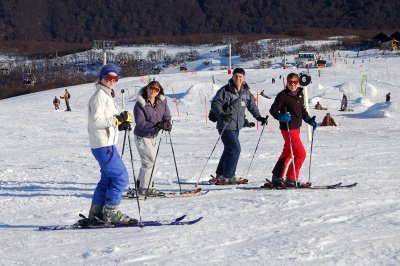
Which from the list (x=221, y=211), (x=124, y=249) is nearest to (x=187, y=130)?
(x=221, y=211)

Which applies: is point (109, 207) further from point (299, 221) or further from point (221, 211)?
point (299, 221)

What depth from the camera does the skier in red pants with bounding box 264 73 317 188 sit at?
7.93 m

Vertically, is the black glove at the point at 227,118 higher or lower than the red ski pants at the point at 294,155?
higher

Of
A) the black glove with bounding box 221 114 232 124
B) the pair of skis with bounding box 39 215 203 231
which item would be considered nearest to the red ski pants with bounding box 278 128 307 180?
the black glove with bounding box 221 114 232 124

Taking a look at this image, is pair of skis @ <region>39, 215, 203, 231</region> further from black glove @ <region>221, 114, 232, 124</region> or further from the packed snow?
black glove @ <region>221, 114, 232, 124</region>

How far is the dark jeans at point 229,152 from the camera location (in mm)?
8469

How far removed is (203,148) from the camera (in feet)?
46.9

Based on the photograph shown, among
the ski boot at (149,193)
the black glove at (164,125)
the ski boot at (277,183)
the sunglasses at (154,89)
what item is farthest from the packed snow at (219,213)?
the sunglasses at (154,89)

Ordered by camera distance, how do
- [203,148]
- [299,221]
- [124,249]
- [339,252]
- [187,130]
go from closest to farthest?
[339,252], [124,249], [299,221], [203,148], [187,130]

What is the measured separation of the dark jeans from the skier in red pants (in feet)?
1.91

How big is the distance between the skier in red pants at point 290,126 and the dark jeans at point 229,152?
1.91ft

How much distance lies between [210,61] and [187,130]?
2975 inches

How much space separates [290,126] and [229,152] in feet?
2.93

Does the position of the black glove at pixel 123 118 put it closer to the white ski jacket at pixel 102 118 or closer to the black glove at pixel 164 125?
the white ski jacket at pixel 102 118
